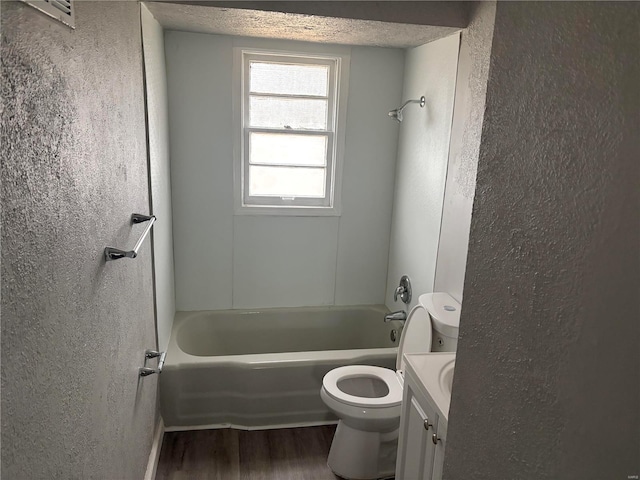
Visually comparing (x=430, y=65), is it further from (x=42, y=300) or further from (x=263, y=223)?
(x=42, y=300)

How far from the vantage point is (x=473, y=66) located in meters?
2.17

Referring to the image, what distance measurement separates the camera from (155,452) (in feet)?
7.63

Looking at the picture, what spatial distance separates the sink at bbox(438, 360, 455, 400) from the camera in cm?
164

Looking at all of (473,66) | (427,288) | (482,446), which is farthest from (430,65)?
(482,446)

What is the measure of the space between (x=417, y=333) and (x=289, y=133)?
1449mm

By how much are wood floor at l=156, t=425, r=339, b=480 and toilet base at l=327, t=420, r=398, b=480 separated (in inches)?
3.6

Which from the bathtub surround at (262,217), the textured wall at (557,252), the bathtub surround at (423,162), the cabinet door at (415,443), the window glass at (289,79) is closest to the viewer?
the textured wall at (557,252)

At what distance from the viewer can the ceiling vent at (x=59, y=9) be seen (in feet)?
3.03

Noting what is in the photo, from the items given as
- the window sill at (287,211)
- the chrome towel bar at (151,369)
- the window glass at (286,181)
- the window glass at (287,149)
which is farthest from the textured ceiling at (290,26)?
the chrome towel bar at (151,369)

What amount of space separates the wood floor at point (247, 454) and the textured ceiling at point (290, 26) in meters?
2.06

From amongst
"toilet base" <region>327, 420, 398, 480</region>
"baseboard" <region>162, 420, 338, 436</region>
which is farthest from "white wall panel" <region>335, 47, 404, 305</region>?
"toilet base" <region>327, 420, 398, 480</region>

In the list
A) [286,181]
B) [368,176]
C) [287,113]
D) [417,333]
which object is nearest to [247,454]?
[417,333]

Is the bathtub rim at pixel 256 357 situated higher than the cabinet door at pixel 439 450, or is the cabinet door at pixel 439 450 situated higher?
the cabinet door at pixel 439 450

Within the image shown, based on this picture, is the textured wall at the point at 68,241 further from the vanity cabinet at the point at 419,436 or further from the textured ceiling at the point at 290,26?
the vanity cabinet at the point at 419,436
